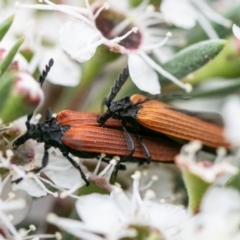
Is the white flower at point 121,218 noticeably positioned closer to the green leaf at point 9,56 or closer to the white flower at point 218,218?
the white flower at point 218,218

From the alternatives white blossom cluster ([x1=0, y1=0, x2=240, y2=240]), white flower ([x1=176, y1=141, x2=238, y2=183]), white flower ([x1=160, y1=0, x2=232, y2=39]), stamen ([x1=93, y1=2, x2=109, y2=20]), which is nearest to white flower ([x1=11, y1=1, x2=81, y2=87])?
white blossom cluster ([x1=0, y1=0, x2=240, y2=240])

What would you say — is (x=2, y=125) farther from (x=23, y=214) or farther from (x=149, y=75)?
(x=149, y=75)

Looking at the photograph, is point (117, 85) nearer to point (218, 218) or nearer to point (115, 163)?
point (115, 163)

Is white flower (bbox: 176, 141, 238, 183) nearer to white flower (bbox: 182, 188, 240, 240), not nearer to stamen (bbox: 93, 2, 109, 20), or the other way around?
white flower (bbox: 182, 188, 240, 240)

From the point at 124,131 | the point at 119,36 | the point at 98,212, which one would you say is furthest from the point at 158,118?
the point at 98,212

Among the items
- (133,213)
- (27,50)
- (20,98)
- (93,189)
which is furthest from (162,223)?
(27,50)
